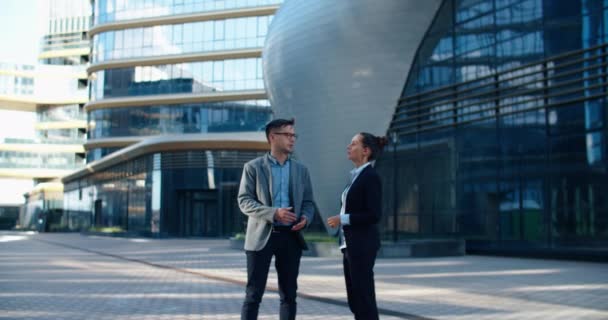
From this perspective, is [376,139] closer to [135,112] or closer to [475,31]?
[475,31]

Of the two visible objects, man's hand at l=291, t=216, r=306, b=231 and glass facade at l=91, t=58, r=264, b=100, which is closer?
man's hand at l=291, t=216, r=306, b=231

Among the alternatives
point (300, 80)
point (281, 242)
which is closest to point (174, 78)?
point (300, 80)

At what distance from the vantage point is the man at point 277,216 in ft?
16.6

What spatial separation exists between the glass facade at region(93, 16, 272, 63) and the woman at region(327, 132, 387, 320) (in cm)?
4477

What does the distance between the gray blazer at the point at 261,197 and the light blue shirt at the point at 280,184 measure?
29 mm

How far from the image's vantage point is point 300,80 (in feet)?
75.7

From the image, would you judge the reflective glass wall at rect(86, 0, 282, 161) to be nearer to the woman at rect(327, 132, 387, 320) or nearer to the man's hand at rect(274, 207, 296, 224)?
the woman at rect(327, 132, 387, 320)

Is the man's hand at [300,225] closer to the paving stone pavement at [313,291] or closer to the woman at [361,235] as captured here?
the woman at [361,235]

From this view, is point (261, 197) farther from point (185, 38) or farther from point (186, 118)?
point (185, 38)

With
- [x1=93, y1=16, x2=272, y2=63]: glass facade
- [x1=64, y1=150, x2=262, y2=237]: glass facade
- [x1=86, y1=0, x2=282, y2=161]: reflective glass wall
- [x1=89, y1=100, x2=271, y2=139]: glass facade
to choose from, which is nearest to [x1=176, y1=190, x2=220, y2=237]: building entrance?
[x1=64, y1=150, x2=262, y2=237]: glass facade

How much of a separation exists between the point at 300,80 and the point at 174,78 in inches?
1180

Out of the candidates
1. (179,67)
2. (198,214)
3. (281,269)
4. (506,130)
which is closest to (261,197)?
(281,269)

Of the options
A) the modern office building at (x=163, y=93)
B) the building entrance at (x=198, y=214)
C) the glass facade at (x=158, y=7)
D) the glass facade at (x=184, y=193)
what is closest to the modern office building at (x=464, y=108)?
the glass facade at (x=184, y=193)

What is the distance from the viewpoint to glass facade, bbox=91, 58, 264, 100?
49.4 m
